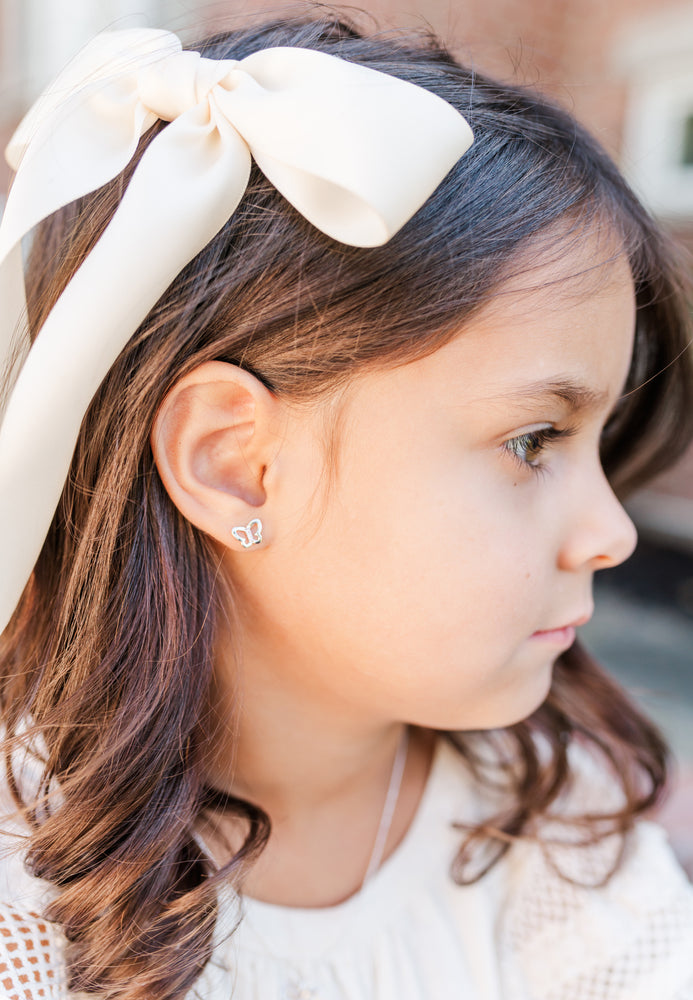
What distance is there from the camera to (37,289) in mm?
1057

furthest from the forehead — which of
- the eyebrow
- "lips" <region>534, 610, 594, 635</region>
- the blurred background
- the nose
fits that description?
the blurred background

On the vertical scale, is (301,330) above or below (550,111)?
below

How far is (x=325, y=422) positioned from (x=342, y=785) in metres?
0.53

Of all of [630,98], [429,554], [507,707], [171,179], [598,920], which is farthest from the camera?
[630,98]

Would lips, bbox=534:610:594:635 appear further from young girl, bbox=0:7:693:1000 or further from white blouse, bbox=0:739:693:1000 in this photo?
white blouse, bbox=0:739:693:1000

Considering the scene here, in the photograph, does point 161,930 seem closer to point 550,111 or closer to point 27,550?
point 27,550

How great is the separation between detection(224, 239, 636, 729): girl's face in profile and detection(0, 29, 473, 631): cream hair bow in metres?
0.18

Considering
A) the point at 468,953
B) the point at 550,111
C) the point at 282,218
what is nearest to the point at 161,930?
the point at 468,953

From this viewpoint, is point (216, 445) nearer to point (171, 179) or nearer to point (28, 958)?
point (171, 179)

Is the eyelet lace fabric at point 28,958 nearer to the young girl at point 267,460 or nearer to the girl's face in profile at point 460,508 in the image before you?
the young girl at point 267,460

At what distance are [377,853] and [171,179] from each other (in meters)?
0.86

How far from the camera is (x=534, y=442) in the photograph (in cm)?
93

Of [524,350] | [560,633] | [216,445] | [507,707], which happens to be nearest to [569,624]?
[560,633]

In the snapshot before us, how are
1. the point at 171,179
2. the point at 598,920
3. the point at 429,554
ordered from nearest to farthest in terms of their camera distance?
the point at 171,179
the point at 429,554
the point at 598,920
